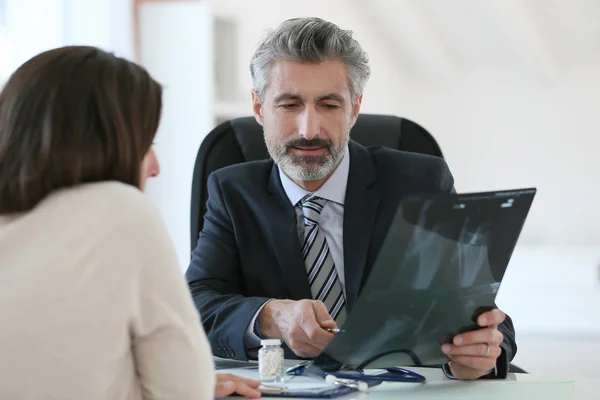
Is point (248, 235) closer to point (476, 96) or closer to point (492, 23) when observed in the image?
point (492, 23)

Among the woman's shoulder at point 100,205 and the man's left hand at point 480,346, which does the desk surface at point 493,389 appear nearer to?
the man's left hand at point 480,346

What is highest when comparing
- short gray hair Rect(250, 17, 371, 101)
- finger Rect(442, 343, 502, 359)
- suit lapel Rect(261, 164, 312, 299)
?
short gray hair Rect(250, 17, 371, 101)

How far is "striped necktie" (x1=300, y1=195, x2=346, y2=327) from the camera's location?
182 centimetres

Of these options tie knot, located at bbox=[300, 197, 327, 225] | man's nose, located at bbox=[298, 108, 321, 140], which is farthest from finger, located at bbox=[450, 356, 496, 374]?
man's nose, located at bbox=[298, 108, 321, 140]

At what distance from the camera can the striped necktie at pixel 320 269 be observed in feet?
5.98

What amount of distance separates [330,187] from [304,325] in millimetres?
513

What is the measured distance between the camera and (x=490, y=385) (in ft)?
4.68

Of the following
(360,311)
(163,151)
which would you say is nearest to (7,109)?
(360,311)

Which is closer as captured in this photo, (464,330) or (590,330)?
(464,330)

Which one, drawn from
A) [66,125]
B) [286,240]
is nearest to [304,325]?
[286,240]

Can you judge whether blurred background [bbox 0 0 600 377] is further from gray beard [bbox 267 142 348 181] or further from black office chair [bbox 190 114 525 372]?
gray beard [bbox 267 142 348 181]

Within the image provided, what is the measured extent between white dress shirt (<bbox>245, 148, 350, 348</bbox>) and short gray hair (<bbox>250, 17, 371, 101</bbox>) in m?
0.19

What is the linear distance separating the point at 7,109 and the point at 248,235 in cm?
92

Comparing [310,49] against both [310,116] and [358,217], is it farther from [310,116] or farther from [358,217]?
[358,217]
